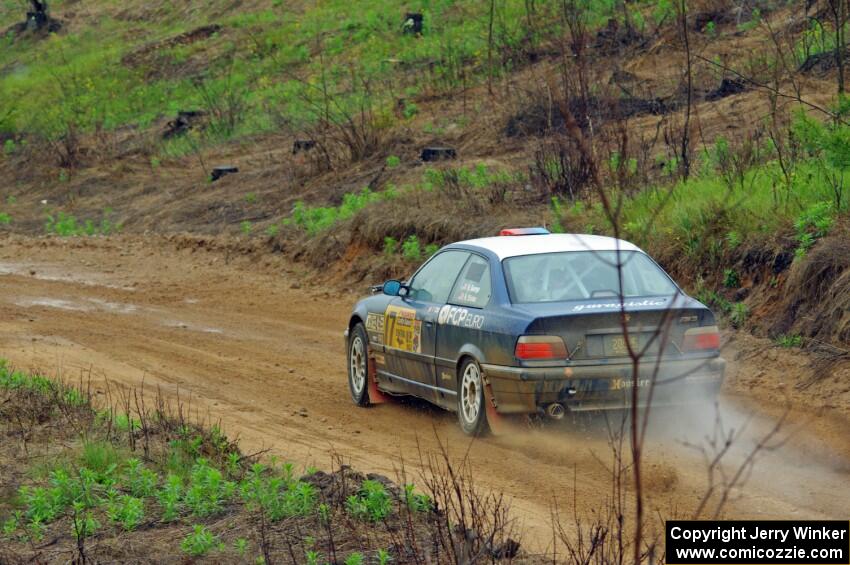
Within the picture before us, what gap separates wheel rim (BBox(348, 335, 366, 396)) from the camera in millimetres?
11109

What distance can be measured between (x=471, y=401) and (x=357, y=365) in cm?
233

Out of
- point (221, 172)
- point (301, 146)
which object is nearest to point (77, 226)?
point (221, 172)

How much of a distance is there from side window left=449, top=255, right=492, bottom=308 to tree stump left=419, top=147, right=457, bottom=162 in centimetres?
1302

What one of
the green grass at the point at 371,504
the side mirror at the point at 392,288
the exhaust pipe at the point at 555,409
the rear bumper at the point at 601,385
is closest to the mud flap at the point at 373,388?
the side mirror at the point at 392,288

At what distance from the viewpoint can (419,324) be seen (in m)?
10.1

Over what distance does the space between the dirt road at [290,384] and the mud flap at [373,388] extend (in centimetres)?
10

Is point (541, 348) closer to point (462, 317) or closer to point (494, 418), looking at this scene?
point (494, 418)

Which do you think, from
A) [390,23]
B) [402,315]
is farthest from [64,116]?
[402,315]

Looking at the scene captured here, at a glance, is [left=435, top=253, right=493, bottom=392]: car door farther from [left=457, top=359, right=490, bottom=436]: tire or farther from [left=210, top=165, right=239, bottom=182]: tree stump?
[left=210, top=165, right=239, bottom=182]: tree stump

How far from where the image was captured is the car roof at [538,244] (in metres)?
9.51

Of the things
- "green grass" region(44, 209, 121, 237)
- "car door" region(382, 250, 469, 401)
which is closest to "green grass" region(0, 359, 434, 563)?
"car door" region(382, 250, 469, 401)

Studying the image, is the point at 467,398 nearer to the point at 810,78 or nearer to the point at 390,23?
the point at 810,78

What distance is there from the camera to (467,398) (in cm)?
927

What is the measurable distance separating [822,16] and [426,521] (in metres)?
18.6
